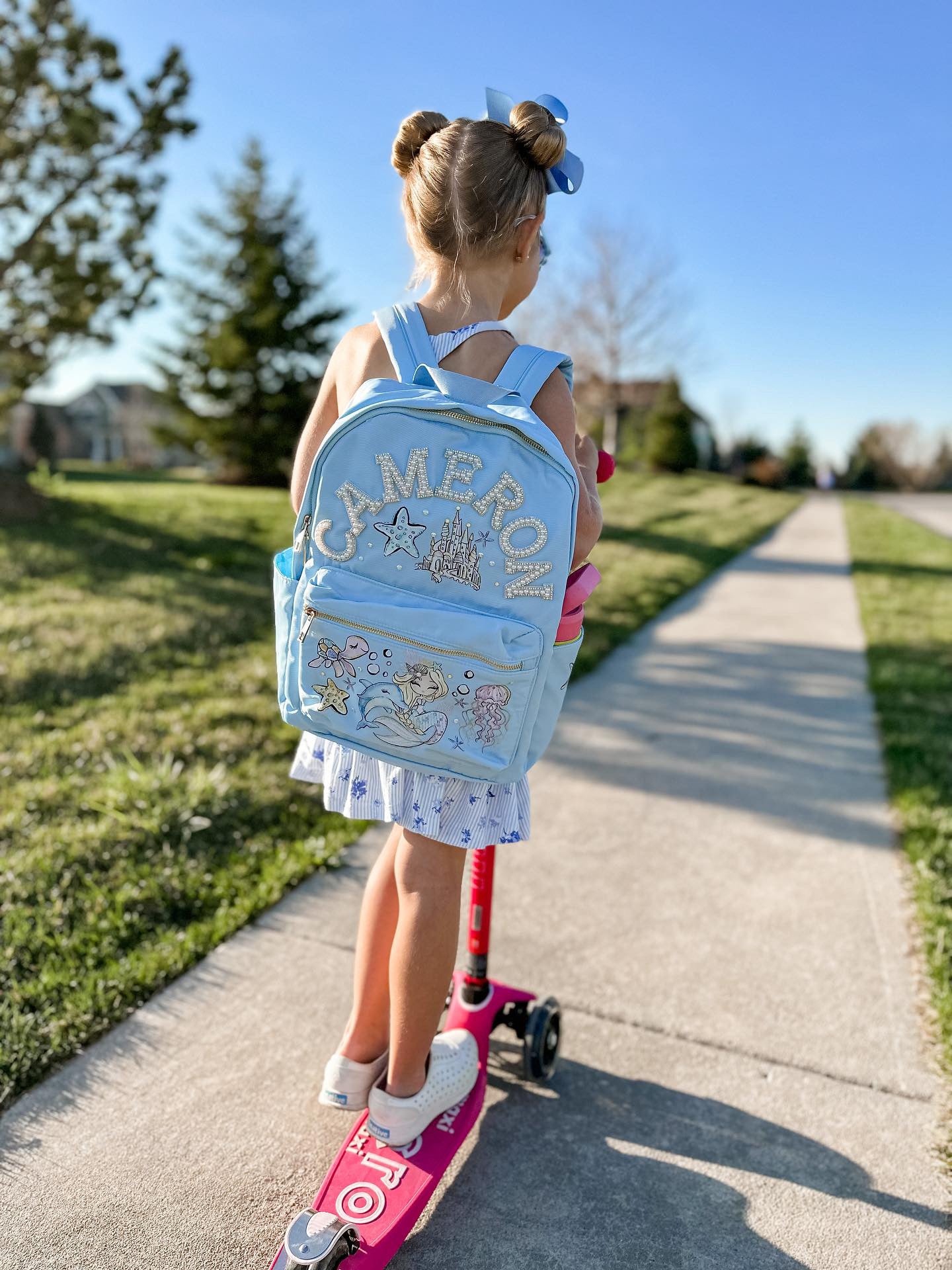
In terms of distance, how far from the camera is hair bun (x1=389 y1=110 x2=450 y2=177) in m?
1.80

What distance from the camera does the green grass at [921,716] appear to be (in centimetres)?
303

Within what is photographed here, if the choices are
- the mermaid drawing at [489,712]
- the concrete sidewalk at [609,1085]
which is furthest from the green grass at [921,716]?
the mermaid drawing at [489,712]

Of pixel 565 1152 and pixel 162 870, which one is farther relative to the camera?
pixel 162 870

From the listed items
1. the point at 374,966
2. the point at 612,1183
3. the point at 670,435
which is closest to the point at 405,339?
the point at 374,966

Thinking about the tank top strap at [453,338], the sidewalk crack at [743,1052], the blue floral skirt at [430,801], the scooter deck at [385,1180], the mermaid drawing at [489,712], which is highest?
the tank top strap at [453,338]

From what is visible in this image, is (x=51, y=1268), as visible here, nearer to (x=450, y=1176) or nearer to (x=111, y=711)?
(x=450, y=1176)

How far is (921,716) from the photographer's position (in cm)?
534

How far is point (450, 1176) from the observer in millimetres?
Result: 1975

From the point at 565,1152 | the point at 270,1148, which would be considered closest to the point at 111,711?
the point at 270,1148

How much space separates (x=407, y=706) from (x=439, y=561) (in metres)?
0.27

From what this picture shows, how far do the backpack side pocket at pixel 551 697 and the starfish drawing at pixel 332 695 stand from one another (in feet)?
1.17

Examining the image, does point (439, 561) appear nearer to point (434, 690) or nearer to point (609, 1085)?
point (434, 690)

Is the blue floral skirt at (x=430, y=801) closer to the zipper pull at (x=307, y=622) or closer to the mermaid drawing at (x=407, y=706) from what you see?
the mermaid drawing at (x=407, y=706)

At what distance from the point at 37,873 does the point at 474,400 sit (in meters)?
2.18
